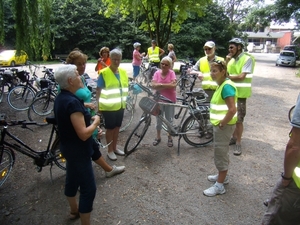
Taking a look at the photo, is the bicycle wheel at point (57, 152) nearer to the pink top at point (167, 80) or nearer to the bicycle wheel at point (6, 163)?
the bicycle wheel at point (6, 163)

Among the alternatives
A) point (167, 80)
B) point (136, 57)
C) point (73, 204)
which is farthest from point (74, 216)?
point (136, 57)

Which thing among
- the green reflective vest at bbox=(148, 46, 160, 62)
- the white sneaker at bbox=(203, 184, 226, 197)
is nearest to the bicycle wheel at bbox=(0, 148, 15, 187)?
the white sneaker at bbox=(203, 184, 226, 197)

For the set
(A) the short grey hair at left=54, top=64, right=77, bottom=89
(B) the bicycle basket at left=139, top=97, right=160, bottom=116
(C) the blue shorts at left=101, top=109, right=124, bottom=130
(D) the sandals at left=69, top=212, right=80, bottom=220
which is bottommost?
(D) the sandals at left=69, top=212, right=80, bottom=220

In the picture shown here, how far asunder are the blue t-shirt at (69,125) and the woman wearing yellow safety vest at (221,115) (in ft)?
5.45

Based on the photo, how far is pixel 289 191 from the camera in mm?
1738

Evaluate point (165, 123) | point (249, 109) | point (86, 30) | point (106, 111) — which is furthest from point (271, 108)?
point (86, 30)

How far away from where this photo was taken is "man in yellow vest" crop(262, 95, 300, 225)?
161cm

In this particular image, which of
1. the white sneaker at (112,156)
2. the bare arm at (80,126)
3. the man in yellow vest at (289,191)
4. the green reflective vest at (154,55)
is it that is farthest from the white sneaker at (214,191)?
the green reflective vest at (154,55)

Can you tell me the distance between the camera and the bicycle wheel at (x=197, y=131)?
4.55 metres

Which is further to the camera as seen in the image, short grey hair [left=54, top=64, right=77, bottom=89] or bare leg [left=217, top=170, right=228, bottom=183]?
bare leg [left=217, top=170, right=228, bottom=183]

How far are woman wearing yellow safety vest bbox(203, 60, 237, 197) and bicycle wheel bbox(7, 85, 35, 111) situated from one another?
19.9ft

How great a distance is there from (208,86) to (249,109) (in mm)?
3462

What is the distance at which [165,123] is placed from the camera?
4.45 meters

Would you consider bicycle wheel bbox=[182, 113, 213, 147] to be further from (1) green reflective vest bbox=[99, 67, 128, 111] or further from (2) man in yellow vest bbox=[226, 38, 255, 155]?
(1) green reflective vest bbox=[99, 67, 128, 111]
